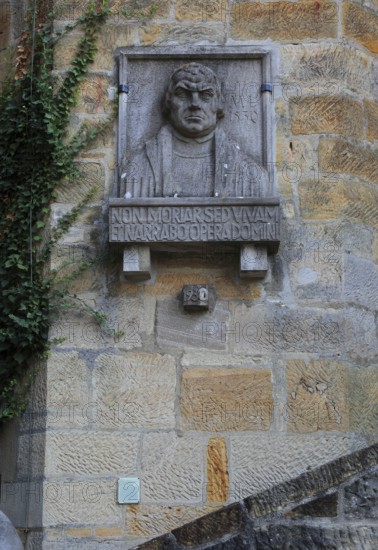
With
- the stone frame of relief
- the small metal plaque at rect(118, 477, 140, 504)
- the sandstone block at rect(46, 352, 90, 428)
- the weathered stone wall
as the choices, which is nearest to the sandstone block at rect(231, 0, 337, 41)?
the weathered stone wall

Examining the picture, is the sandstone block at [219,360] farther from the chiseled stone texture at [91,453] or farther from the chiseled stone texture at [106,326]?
the chiseled stone texture at [91,453]

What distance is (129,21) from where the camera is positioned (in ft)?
21.0

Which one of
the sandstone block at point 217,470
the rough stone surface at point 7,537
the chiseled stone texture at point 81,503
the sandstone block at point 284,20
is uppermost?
the sandstone block at point 284,20

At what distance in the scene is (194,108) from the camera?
610cm

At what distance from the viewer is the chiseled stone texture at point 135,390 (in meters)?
5.86

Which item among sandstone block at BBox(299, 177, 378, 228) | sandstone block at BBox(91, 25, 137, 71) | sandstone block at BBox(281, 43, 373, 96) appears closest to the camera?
sandstone block at BBox(299, 177, 378, 228)

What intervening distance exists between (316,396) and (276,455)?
35 cm

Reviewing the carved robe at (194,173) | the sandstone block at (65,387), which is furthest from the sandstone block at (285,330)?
the sandstone block at (65,387)

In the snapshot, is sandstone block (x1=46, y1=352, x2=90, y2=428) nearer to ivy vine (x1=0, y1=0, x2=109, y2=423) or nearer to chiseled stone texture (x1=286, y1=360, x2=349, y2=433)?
ivy vine (x1=0, y1=0, x2=109, y2=423)

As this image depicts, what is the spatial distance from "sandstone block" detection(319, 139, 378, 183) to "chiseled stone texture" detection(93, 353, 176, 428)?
1.30m

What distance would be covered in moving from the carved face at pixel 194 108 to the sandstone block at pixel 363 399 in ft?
4.69

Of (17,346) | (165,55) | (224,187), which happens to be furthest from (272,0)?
(17,346)

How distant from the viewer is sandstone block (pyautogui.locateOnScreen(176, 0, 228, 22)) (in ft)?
20.9

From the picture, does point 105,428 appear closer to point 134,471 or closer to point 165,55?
point 134,471
